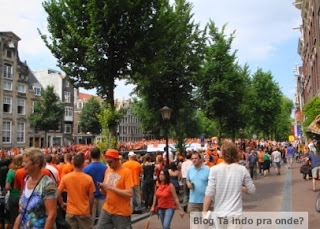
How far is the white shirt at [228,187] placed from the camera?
14.2 ft


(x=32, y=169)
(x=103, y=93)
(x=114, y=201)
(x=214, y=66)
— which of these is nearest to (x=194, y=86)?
(x=214, y=66)

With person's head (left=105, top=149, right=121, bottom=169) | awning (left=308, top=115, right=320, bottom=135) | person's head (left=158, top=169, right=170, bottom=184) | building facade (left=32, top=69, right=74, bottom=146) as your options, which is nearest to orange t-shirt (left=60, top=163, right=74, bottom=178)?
person's head (left=158, top=169, right=170, bottom=184)

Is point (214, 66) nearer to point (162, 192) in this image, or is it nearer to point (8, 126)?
point (162, 192)

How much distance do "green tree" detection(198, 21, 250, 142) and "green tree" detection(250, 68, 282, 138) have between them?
56.1 ft

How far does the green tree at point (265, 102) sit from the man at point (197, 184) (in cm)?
3818

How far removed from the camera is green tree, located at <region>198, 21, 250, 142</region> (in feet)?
86.8

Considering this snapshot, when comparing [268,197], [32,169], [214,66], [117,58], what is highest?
[214,66]

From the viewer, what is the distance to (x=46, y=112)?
163 feet

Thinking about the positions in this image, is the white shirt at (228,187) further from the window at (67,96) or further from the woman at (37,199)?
the window at (67,96)

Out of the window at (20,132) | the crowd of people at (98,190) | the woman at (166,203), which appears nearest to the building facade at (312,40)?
the woman at (166,203)

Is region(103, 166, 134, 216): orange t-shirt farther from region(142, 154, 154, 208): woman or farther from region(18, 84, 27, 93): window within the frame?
region(18, 84, 27, 93): window

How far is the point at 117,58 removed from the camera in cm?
1540

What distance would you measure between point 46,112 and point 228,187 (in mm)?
48190

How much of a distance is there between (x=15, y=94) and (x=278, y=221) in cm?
4601
